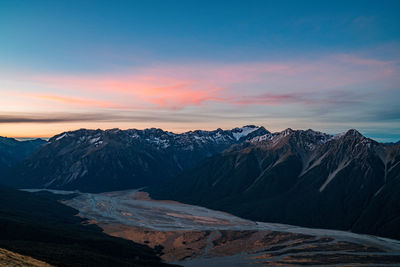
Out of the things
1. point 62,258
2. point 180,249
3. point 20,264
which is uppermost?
point 20,264

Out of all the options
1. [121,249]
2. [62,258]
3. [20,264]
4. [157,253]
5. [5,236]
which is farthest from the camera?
[157,253]

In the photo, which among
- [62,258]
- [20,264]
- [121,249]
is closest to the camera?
[20,264]

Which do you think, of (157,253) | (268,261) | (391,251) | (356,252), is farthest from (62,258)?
(391,251)

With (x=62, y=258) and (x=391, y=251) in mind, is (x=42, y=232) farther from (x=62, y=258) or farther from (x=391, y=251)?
(x=391, y=251)

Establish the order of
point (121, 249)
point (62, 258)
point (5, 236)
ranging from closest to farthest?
point (62, 258) < point (5, 236) < point (121, 249)

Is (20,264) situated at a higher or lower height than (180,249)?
higher

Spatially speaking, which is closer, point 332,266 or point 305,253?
point 332,266

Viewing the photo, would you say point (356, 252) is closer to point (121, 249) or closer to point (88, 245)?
point (121, 249)

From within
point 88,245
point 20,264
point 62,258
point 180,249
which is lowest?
point 180,249

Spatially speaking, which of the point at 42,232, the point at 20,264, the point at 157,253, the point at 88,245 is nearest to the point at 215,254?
the point at 157,253
